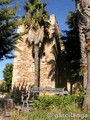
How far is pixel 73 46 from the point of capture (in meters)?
29.9

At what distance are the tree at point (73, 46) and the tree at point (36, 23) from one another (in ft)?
8.85

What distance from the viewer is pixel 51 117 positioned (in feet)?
31.6

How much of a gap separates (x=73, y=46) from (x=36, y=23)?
4.38 metres

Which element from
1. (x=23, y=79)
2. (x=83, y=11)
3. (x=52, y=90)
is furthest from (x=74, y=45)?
(x=83, y=11)

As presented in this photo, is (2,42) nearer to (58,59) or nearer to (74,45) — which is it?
(74,45)

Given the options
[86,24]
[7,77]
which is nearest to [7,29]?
[86,24]

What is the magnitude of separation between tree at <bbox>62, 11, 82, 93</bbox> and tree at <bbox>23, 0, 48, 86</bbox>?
8.85 feet

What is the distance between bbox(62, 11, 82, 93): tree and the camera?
96.4 feet

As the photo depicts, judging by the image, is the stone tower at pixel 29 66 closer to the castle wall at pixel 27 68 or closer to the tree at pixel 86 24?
the castle wall at pixel 27 68

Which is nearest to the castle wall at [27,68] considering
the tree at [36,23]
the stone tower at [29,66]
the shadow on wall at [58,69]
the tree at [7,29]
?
the stone tower at [29,66]

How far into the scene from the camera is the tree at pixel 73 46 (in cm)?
2938

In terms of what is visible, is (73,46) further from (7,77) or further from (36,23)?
(7,77)

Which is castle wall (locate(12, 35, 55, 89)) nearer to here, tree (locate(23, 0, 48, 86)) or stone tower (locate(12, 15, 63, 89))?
stone tower (locate(12, 15, 63, 89))

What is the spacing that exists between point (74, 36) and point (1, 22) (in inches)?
528
